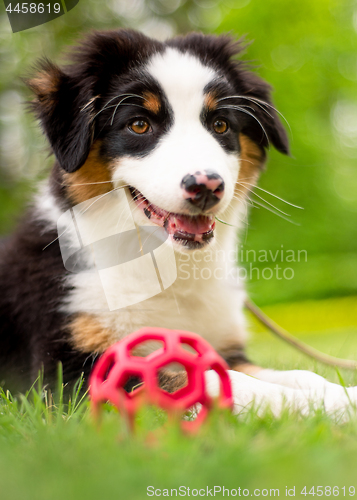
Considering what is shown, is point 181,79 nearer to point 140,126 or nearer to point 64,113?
point 140,126

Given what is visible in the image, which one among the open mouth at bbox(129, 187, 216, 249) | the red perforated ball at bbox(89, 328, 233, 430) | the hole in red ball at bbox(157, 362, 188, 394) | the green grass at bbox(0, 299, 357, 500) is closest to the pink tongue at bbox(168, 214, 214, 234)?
the open mouth at bbox(129, 187, 216, 249)

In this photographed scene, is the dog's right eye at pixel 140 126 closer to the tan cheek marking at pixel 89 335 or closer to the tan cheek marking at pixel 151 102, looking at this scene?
the tan cheek marking at pixel 151 102

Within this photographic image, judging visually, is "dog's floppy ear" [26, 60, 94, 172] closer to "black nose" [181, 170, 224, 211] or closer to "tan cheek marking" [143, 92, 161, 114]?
"tan cheek marking" [143, 92, 161, 114]

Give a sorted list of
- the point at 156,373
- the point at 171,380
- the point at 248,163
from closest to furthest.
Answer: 1. the point at 156,373
2. the point at 171,380
3. the point at 248,163

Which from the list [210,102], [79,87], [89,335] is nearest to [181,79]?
[210,102]

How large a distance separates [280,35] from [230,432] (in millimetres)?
9998

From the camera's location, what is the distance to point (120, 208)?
2.43 metres

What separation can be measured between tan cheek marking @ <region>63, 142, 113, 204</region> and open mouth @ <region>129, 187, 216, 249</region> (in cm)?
21

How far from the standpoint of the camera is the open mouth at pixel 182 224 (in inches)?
88.4

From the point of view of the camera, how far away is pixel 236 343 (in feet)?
8.63

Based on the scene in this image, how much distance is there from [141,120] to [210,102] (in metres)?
0.36

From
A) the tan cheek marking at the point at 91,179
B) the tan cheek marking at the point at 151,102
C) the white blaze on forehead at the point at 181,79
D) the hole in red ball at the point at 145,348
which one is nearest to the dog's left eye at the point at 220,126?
the white blaze on forehead at the point at 181,79

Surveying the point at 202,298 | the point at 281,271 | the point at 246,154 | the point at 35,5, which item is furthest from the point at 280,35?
the point at 202,298

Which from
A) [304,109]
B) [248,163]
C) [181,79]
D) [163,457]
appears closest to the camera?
[163,457]
